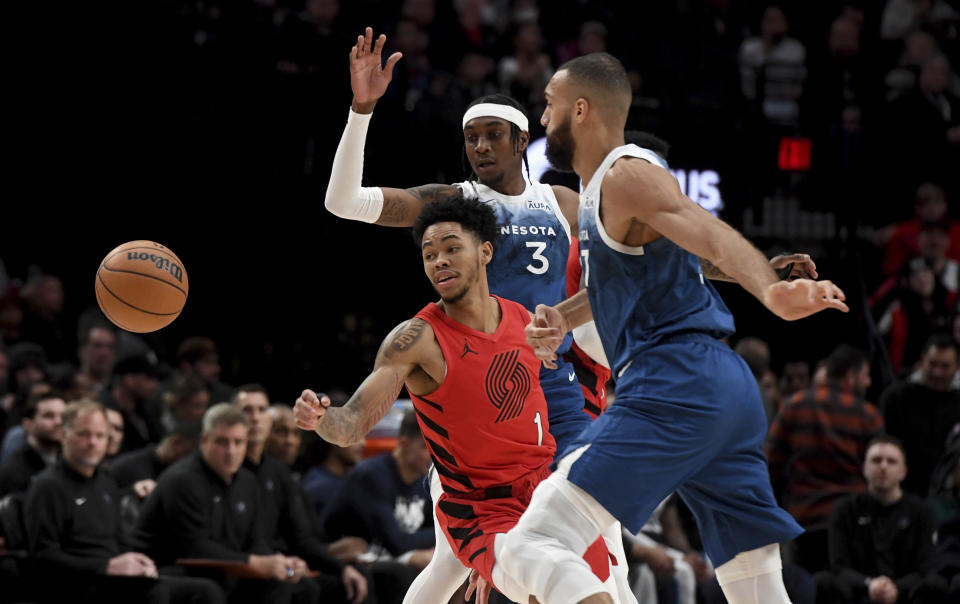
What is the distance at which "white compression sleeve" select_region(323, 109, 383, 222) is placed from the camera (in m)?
5.69

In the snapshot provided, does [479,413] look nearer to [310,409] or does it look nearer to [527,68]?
[310,409]

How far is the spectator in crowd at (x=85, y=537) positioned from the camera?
796 centimetres

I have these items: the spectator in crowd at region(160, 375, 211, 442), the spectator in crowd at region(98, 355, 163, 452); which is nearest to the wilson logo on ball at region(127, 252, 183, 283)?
the spectator in crowd at region(160, 375, 211, 442)

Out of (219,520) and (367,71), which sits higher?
(367,71)

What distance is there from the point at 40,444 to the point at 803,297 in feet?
21.3

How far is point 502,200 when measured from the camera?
5859 millimetres

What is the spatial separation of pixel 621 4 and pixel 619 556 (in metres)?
9.30

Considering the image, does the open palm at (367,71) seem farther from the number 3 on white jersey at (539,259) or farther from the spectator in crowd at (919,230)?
the spectator in crowd at (919,230)

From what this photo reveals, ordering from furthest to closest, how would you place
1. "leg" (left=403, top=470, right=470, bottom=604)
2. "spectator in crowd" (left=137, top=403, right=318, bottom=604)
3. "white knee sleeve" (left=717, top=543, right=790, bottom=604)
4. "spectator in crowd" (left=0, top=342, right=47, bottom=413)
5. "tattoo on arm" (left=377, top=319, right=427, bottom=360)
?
"spectator in crowd" (left=0, top=342, right=47, bottom=413), "spectator in crowd" (left=137, top=403, right=318, bottom=604), "leg" (left=403, top=470, right=470, bottom=604), "tattoo on arm" (left=377, top=319, right=427, bottom=360), "white knee sleeve" (left=717, top=543, right=790, bottom=604)

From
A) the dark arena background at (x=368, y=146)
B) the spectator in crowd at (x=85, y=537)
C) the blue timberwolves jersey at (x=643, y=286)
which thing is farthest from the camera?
the dark arena background at (x=368, y=146)

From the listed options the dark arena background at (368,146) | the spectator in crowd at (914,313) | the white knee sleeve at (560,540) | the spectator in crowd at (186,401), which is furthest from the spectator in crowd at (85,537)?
the spectator in crowd at (914,313)

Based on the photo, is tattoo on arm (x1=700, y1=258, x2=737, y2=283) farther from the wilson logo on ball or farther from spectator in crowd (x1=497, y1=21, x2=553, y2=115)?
spectator in crowd (x1=497, y1=21, x2=553, y2=115)

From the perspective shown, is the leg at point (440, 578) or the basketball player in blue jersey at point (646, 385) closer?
the basketball player in blue jersey at point (646, 385)

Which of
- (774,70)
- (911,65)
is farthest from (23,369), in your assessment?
(911,65)
